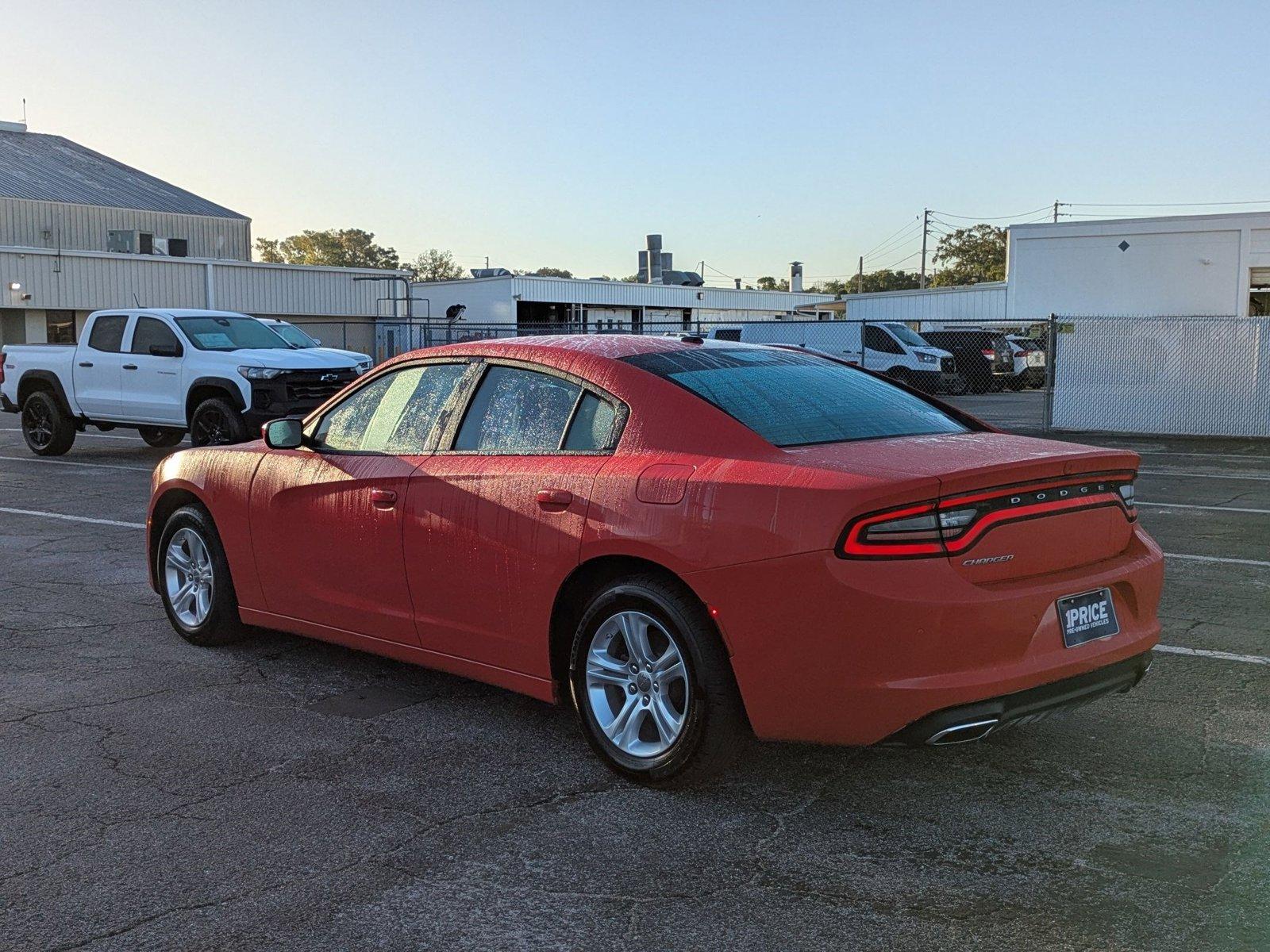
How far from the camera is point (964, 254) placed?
10844 cm

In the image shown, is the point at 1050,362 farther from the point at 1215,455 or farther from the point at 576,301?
the point at 576,301

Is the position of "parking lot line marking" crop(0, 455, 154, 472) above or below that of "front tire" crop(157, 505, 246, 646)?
below

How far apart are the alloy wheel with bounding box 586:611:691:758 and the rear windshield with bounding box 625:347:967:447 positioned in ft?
2.64

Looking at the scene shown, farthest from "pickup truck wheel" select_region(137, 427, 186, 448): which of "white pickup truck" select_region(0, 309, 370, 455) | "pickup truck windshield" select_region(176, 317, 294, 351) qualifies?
"pickup truck windshield" select_region(176, 317, 294, 351)

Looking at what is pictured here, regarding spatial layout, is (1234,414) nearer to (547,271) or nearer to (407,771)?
(407,771)

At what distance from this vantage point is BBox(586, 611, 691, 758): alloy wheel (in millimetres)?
4438

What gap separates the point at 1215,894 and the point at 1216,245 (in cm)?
3328

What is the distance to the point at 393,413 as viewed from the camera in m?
5.66

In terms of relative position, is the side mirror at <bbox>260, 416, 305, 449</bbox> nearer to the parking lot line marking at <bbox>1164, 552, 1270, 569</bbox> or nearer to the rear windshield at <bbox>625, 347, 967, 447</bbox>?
the rear windshield at <bbox>625, 347, 967, 447</bbox>

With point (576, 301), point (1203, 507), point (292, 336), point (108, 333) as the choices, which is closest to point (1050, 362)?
point (1203, 507)

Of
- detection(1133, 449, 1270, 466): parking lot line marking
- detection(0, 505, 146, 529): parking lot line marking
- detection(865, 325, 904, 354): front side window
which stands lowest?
detection(0, 505, 146, 529): parking lot line marking

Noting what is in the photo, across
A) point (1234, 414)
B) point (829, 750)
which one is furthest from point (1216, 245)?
point (829, 750)

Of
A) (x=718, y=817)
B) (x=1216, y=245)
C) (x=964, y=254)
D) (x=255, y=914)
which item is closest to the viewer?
(x=255, y=914)

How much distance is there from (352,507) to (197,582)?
1.54m
